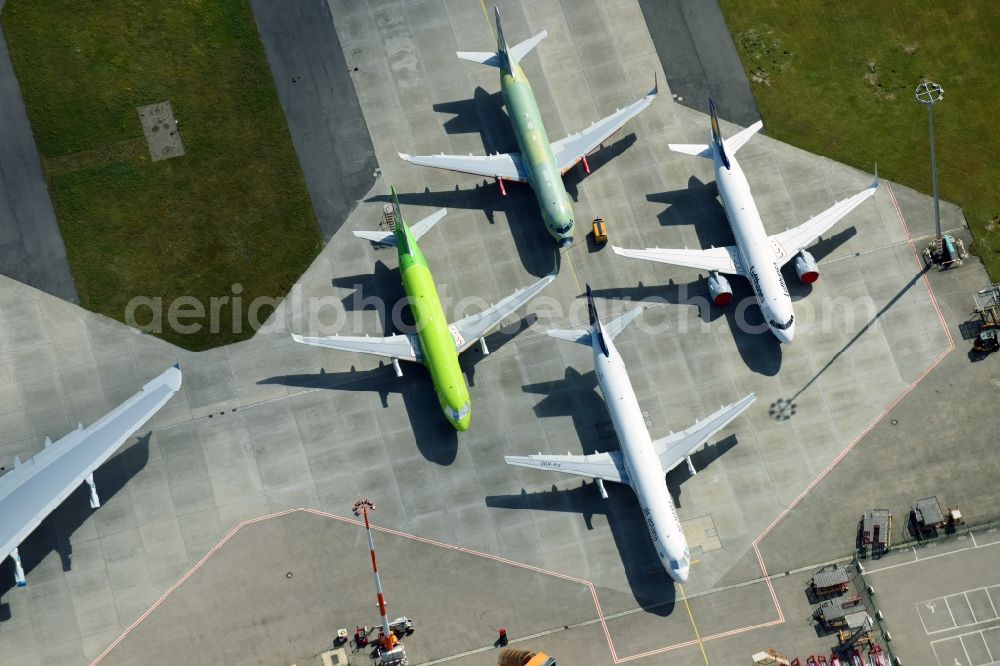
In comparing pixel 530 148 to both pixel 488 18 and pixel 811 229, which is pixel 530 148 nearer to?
pixel 488 18

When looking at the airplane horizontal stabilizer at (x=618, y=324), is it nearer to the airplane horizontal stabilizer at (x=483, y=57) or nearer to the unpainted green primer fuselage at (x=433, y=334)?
the unpainted green primer fuselage at (x=433, y=334)

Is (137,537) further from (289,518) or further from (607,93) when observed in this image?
(607,93)

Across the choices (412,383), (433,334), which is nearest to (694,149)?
(433,334)

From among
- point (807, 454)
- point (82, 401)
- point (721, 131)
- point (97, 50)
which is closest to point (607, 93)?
point (721, 131)

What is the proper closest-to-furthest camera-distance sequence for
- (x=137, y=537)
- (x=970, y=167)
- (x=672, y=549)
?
1. (x=672, y=549)
2. (x=137, y=537)
3. (x=970, y=167)

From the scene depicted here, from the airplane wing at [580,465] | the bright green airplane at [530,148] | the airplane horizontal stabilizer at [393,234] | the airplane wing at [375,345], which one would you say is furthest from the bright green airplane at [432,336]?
the bright green airplane at [530,148]

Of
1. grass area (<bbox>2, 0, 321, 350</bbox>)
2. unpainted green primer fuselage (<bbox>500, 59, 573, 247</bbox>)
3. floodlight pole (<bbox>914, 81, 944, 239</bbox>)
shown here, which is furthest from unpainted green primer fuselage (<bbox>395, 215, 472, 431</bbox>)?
floodlight pole (<bbox>914, 81, 944, 239</bbox>)
